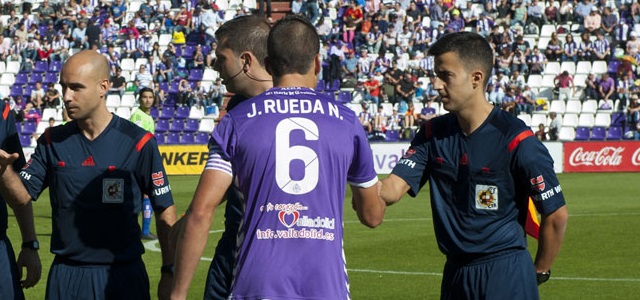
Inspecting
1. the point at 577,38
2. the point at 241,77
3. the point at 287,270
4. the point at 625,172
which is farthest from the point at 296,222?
the point at 577,38

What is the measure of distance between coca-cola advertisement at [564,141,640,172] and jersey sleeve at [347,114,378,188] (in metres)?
29.7

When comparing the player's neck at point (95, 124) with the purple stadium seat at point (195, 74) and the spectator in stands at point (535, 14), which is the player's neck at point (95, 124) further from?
the spectator in stands at point (535, 14)

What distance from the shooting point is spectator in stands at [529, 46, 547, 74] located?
40.7 meters

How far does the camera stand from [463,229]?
6762mm

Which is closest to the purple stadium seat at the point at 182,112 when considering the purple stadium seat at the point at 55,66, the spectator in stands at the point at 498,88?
the purple stadium seat at the point at 55,66

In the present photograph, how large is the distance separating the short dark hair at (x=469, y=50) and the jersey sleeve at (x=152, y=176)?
5.63 feet

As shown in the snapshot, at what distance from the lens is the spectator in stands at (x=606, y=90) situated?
1524 inches

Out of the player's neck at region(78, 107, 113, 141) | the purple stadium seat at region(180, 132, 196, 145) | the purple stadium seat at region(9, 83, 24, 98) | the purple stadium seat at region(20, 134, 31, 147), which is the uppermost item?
the player's neck at region(78, 107, 113, 141)

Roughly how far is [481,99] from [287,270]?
6.89 feet

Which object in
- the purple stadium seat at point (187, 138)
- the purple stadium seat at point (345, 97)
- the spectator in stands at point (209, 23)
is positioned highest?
the spectator in stands at point (209, 23)

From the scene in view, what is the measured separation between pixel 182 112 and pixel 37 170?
34.8m

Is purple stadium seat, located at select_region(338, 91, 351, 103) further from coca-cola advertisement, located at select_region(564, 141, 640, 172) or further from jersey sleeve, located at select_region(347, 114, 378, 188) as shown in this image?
jersey sleeve, located at select_region(347, 114, 378, 188)

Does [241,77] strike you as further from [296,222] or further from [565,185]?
[565,185]

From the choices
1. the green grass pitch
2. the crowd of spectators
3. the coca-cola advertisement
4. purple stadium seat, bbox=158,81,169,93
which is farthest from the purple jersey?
purple stadium seat, bbox=158,81,169,93
